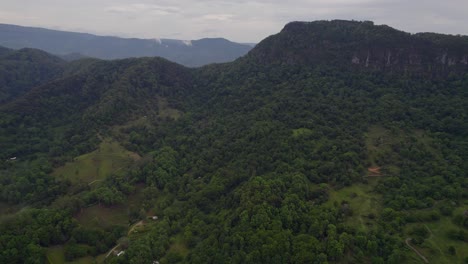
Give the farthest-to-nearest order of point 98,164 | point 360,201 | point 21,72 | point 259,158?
point 21,72 → point 98,164 → point 259,158 → point 360,201

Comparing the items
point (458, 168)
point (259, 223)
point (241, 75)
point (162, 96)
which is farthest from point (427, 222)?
point (162, 96)

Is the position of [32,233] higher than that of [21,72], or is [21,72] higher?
[21,72]

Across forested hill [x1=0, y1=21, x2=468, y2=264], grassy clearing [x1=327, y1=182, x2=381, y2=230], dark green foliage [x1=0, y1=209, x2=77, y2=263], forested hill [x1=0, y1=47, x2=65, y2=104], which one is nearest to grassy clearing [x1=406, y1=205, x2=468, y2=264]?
forested hill [x1=0, y1=21, x2=468, y2=264]

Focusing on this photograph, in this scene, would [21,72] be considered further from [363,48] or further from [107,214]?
[363,48]

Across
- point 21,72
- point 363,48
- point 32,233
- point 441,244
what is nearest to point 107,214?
point 32,233

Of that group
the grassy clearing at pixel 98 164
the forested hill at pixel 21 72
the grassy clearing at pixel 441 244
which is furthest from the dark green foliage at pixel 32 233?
the forested hill at pixel 21 72

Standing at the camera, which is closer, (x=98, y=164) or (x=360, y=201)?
(x=360, y=201)

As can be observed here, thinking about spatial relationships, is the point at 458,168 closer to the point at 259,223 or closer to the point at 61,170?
the point at 259,223

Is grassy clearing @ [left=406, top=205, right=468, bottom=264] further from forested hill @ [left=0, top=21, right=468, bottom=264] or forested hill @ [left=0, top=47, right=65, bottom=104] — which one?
forested hill @ [left=0, top=47, right=65, bottom=104]
